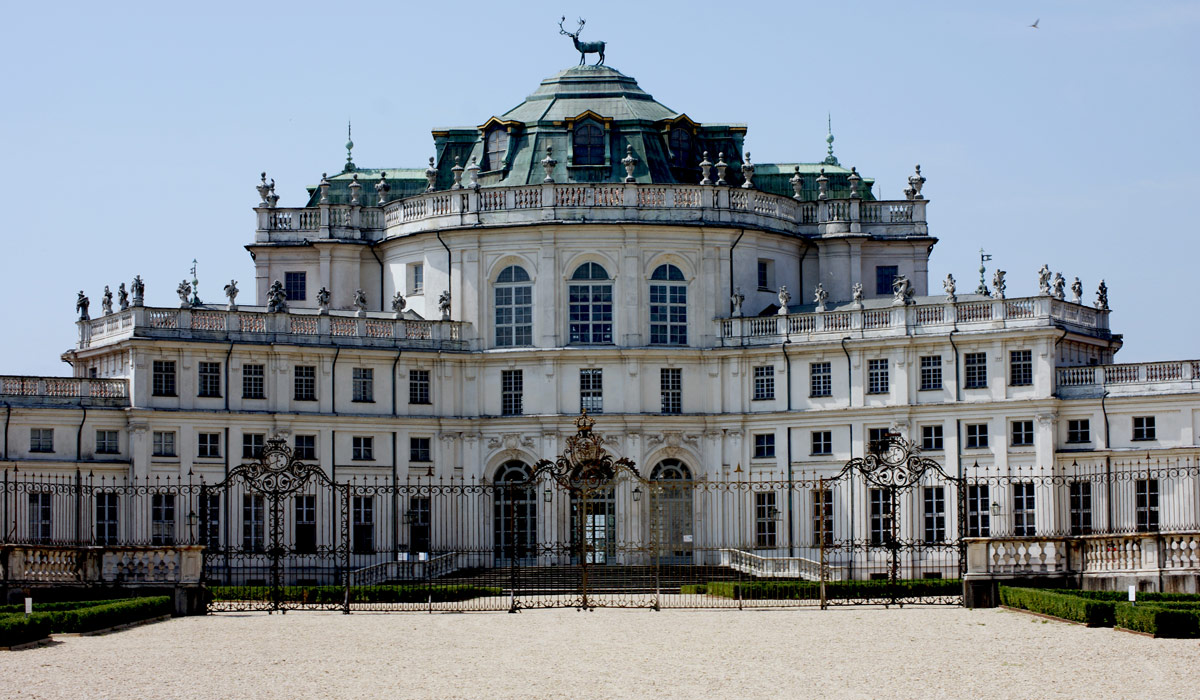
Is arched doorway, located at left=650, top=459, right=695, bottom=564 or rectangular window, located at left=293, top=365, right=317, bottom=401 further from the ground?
rectangular window, located at left=293, top=365, right=317, bottom=401

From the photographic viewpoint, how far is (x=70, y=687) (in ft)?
109

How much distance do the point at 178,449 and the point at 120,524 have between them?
3249 millimetres

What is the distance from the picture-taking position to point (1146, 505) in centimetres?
6850

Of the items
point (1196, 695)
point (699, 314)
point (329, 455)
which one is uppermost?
point (699, 314)

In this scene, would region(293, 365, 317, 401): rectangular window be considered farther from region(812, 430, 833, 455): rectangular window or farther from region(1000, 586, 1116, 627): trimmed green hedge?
region(1000, 586, 1116, 627): trimmed green hedge

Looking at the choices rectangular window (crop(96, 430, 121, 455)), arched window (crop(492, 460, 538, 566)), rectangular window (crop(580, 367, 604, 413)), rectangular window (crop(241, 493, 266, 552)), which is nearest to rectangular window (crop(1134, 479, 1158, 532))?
rectangular window (crop(580, 367, 604, 413))

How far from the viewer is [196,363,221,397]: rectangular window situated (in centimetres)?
7200

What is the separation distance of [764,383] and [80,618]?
37.2 m

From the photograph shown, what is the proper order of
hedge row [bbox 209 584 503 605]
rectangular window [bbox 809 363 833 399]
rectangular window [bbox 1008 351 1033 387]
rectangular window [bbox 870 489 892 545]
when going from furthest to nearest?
rectangular window [bbox 809 363 833 399], rectangular window [bbox 870 489 892 545], rectangular window [bbox 1008 351 1033 387], hedge row [bbox 209 584 503 605]

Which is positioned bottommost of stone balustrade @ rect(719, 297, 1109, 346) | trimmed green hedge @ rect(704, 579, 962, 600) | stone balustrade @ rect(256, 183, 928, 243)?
trimmed green hedge @ rect(704, 579, 962, 600)

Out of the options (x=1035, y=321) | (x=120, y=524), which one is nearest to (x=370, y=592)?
(x=120, y=524)

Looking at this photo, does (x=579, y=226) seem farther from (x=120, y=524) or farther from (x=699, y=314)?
(x=120, y=524)

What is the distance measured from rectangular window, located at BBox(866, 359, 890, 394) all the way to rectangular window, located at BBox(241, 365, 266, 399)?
67.6 feet

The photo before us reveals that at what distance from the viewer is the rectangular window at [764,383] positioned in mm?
75500
